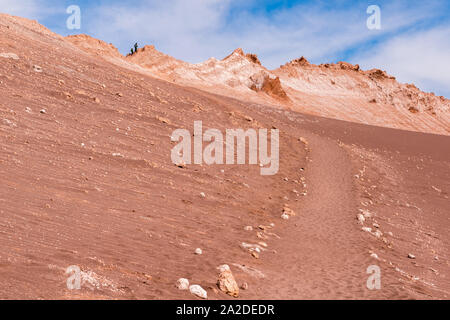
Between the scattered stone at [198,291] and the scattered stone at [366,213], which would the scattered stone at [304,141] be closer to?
the scattered stone at [366,213]

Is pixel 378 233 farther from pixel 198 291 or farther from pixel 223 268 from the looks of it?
pixel 198 291

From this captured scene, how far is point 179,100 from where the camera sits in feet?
76.3

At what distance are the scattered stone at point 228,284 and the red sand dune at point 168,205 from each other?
0.10m

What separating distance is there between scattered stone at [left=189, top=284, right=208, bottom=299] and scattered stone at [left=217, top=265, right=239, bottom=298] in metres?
0.35

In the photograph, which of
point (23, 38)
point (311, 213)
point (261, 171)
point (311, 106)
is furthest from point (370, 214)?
point (311, 106)

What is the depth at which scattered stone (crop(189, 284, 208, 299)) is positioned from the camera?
5535mm

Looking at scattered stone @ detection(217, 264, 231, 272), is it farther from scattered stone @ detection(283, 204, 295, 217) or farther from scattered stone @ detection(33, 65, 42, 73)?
scattered stone @ detection(33, 65, 42, 73)

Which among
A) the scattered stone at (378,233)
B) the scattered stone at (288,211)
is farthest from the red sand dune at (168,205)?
the scattered stone at (288,211)

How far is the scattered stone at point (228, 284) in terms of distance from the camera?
19.0 ft

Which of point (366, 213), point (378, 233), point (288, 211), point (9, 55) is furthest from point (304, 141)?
point (9, 55)

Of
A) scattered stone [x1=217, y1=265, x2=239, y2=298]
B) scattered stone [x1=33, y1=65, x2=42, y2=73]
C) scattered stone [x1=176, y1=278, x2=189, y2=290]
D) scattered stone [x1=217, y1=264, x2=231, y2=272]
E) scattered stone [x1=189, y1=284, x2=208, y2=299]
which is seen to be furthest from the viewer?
scattered stone [x1=33, y1=65, x2=42, y2=73]

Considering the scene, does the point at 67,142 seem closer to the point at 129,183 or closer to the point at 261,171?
the point at 129,183

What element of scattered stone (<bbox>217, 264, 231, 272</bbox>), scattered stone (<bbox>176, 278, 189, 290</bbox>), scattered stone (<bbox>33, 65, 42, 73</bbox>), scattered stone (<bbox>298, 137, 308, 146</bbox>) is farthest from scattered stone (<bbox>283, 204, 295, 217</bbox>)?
scattered stone (<bbox>298, 137, 308, 146</bbox>)

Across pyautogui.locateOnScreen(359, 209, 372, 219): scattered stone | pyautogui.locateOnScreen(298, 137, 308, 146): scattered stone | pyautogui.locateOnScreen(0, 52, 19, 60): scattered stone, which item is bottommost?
pyautogui.locateOnScreen(359, 209, 372, 219): scattered stone
